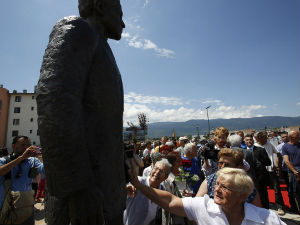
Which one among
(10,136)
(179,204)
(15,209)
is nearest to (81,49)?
(179,204)

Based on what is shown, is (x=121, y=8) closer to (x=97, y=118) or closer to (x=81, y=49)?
(x=81, y=49)

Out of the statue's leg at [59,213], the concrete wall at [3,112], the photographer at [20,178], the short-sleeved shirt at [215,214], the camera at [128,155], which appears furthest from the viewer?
the concrete wall at [3,112]

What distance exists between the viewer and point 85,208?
916 mm

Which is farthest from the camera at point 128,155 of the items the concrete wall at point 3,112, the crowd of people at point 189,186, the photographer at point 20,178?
the concrete wall at point 3,112

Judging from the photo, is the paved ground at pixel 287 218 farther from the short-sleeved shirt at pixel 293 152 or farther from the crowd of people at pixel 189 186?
the short-sleeved shirt at pixel 293 152

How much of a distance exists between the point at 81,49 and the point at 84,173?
0.78 metres

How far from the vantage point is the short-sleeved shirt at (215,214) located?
164 centimetres

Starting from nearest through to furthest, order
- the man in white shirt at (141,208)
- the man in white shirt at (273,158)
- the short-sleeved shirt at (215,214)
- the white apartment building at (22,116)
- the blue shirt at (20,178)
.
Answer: the short-sleeved shirt at (215,214) < the man in white shirt at (141,208) < the blue shirt at (20,178) < the man in white shirt at (273,158) < the white apartment building at (22,116)

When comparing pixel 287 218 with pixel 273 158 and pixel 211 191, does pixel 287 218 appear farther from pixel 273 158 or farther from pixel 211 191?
pixel 211 191

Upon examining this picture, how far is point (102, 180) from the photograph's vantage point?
3.72ft

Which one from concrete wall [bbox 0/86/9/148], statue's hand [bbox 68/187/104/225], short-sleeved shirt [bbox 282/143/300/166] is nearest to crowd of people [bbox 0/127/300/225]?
short-sleeved shirt [bbox 282/143/300/166]

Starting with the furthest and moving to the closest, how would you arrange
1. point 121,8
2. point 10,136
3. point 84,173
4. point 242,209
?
point 10,136 → point 242,209 → point 121,8 → point 84,173

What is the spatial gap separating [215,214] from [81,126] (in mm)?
1597

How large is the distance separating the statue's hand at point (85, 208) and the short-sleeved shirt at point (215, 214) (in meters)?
1.23
